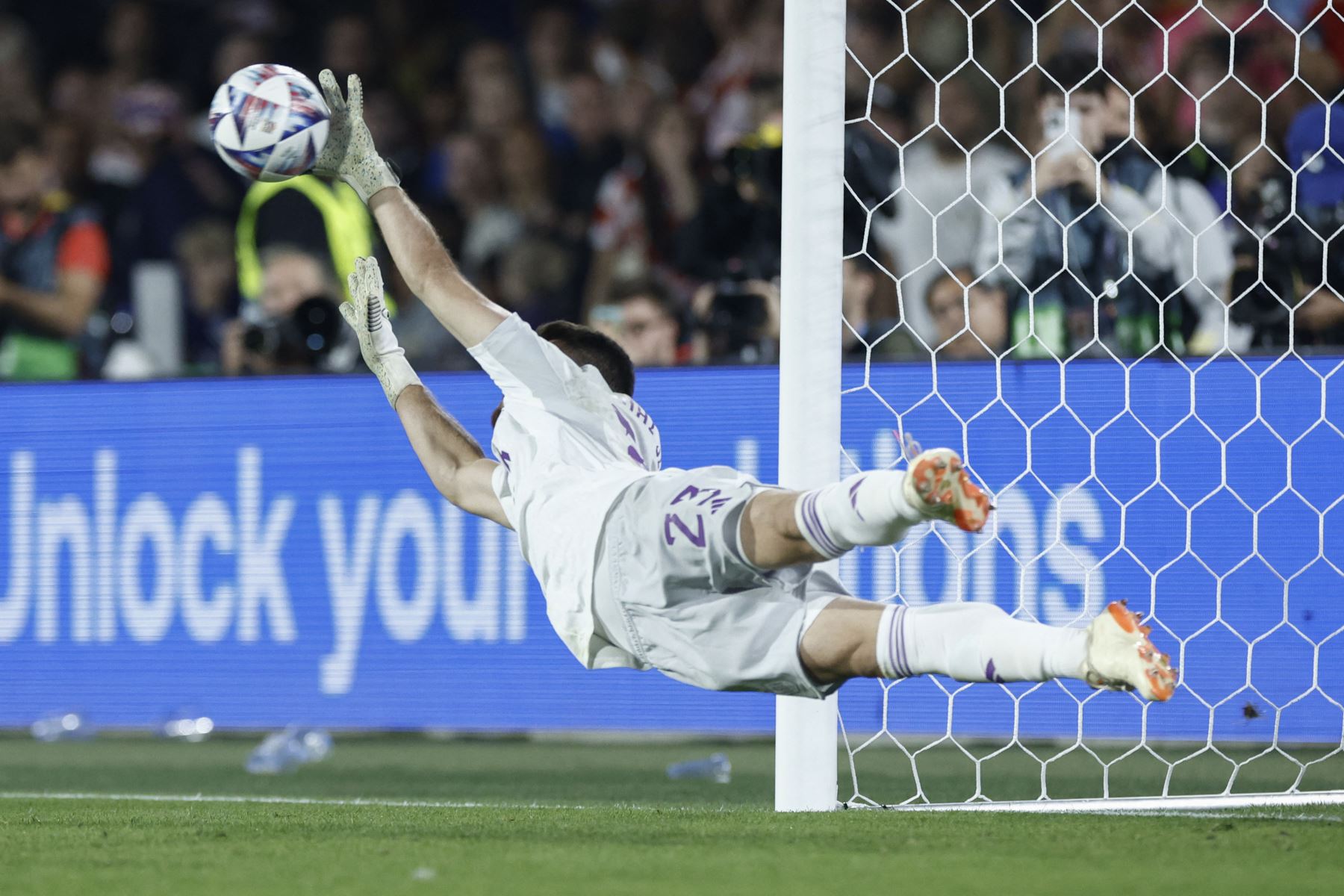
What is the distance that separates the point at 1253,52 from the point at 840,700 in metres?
3.53

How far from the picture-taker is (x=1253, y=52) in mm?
7543

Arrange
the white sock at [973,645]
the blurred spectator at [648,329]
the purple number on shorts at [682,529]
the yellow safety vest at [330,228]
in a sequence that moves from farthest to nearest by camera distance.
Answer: the yellow safety vest at [330,228] → the blurred spectator at [648,329] → the purple number on shorts at [682,529] → the white sock at [973,645]

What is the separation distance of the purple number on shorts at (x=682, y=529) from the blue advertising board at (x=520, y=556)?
2.05 m

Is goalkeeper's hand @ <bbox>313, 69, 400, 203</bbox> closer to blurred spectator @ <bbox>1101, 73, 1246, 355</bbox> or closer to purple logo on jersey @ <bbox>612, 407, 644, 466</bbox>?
purple logo on jersey @ <bbox>612, 407, 644, 466</bbox>

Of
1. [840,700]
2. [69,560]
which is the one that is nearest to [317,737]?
[69,560]

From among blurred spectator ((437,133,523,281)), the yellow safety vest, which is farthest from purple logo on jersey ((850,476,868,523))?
blurred spectator ((437,133,523,281))

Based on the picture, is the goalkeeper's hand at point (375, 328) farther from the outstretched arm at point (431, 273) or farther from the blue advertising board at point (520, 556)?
the blue advertising board at point (520, 556)

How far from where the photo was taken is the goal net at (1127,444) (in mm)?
5680

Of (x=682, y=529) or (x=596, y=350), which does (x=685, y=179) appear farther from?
(x=682, y=529)

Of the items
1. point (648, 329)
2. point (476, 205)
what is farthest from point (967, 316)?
point (476, 205)

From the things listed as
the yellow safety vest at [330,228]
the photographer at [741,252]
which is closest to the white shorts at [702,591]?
the photographer at [741,252]

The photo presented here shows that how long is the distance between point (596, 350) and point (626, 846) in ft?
4.30

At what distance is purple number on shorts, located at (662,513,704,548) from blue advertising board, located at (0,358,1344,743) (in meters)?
2.05

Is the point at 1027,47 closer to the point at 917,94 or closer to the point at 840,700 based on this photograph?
the point at 917,94
